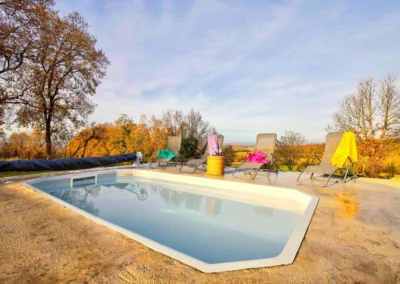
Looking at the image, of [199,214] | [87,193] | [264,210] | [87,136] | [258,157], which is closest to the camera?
[199,214]

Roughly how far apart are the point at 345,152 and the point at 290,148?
653 cm

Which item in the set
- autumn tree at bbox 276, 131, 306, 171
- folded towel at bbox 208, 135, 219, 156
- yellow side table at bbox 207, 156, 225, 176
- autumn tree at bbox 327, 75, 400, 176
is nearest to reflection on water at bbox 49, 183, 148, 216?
yellow side table at bbox 207, 156, 225, 176

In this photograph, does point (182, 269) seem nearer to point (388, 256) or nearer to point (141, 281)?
point (141, 281)

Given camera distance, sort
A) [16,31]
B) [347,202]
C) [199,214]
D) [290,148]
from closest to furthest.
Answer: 1. [347,202]
2. [199,214]
3. [16,31]
4. [290,148]

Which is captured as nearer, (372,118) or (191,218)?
(191,218)

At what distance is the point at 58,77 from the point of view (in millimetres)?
15047

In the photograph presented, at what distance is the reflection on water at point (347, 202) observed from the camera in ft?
10.8

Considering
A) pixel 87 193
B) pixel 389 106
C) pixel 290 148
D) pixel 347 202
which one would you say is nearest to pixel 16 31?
pixel 87 193

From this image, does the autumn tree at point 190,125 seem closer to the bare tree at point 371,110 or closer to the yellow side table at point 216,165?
the bare tree at point 371,110

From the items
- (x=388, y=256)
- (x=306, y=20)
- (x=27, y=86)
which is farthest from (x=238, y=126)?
(x=388, y=256)

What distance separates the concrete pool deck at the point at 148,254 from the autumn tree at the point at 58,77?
12.1m

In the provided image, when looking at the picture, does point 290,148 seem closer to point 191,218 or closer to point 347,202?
point 347,202

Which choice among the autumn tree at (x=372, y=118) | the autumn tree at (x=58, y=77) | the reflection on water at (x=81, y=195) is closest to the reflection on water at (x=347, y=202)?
the reflection on water at (x=81, y=195)

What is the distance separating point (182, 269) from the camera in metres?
1.79
